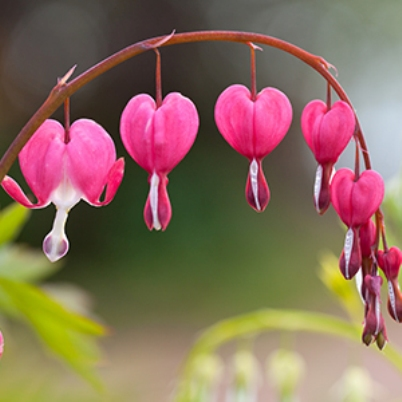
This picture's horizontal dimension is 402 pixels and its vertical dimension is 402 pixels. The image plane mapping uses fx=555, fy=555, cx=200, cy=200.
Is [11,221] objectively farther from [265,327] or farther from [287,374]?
[287,374]

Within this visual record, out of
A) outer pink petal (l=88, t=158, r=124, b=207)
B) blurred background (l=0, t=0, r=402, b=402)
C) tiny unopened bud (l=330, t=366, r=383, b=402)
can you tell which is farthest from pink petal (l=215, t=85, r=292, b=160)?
blurred background (l=0, t=0, r=402, b=402)

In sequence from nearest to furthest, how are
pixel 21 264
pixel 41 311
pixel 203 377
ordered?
1. pixel 41 311
2. pixel 203 377
3. pixel 21 264

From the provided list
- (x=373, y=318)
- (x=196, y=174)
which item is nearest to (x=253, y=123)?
(x=373, y=318)

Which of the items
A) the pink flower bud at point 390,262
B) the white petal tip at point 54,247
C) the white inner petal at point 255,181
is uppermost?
the white inner petal at point 255,181

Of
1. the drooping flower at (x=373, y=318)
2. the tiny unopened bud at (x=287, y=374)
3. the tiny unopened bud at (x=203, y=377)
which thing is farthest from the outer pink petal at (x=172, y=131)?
the tiny unopened bud at (x=287, y=374)

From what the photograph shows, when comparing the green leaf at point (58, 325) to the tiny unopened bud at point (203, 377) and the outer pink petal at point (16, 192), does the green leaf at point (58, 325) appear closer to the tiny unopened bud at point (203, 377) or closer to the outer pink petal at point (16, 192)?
the tiny unopened bud at point (203, 377)

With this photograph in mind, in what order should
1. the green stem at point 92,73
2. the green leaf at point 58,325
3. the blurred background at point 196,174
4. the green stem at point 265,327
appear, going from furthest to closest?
1. the blurred background at point 196,174
2. the green stem at point 265,327
3. the green leaf at point 58,325
4. the green stem at point 92,73

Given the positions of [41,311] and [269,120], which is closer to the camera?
[269,120]
